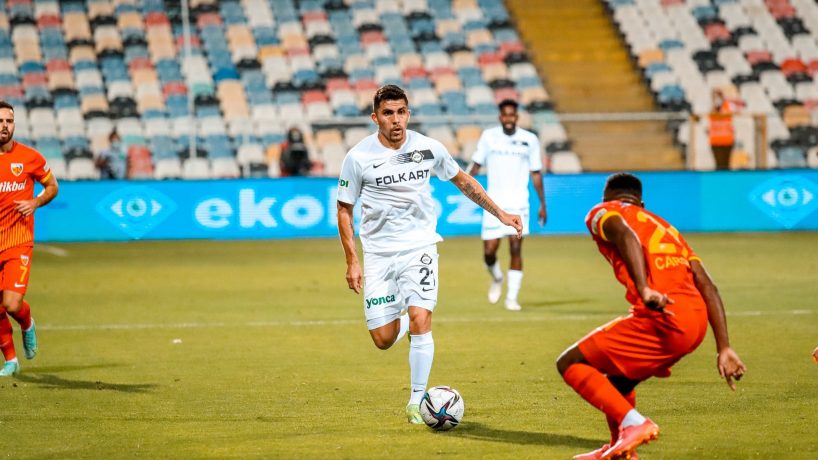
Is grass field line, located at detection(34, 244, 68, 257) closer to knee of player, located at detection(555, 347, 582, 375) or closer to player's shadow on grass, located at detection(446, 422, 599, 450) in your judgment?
player's shadow on grass, located at detection(446, 422, 599, 450)

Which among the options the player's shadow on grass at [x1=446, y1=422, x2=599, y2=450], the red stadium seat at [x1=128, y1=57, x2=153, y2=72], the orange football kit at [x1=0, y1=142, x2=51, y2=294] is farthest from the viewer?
the red stadium seat at [x1=128, y1=57, x2=153, y2=72]

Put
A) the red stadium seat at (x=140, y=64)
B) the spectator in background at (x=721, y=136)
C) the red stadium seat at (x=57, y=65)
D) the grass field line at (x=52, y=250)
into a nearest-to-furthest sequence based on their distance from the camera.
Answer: the grass field line at (x=52, y=250)
the spectator in background at (x=721, y=136)
the red stadium seat at (x=57, y=65)
the red stadium seat at (x=140, y=64)

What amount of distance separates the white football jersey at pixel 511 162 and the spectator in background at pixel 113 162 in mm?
11029

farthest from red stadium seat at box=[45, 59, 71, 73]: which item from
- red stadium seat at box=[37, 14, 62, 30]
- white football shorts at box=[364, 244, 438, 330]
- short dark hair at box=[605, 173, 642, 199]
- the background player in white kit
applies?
short dark hair at box=[605, 173, 642, 199]

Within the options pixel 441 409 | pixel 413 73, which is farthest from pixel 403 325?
pixel 413 73

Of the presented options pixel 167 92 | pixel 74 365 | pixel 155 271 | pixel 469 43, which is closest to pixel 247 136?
pixel 167 92

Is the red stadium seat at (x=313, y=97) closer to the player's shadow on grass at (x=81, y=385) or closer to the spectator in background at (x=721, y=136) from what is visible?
the spectator in background at (x=721, y=136)

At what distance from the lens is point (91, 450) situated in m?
6.94

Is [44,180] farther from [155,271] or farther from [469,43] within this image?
[469,43]

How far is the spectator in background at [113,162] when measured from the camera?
23.4m

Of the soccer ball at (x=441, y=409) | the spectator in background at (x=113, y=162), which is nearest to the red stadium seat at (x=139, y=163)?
the spectator in background at (x=113, y=162)

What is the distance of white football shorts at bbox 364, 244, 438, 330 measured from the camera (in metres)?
7.88

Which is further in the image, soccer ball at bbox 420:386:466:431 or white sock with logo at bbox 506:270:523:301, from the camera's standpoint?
white sock with logo at bbox 506:270:523:301

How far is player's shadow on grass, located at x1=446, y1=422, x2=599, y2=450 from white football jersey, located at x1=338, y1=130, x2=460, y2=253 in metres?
1.25
